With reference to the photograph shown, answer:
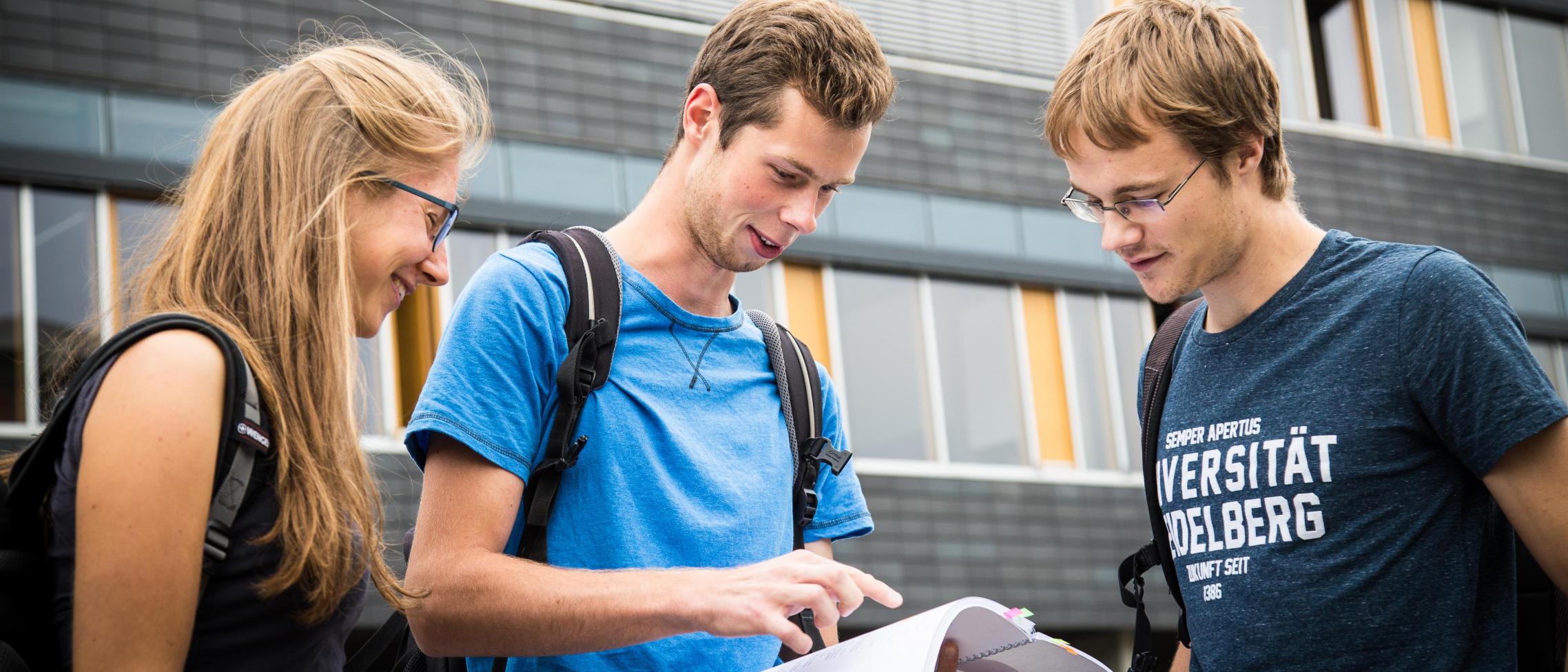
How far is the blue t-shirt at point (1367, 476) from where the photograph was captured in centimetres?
259

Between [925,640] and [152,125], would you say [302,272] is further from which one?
[152,125]

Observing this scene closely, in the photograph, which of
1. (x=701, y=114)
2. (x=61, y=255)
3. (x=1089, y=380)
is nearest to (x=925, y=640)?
(x=701, y=114)

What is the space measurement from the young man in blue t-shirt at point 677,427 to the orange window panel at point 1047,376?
1202 centimetres

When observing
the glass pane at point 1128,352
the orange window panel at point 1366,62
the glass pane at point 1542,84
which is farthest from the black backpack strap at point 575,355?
the glass pane at point 1542,84

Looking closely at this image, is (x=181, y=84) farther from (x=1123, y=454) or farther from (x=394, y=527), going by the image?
(x=1123, y=454)

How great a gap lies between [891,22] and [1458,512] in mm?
12966

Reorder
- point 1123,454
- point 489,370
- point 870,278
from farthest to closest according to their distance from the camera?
point 1123,454 → point 870,278 → point 489,370

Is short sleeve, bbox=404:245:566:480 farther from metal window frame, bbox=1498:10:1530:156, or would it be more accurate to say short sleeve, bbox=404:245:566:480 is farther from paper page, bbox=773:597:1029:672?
metal window frame, bbox=1498:10:1530:156

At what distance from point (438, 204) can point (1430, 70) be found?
674 inches

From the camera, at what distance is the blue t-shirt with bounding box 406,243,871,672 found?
2.64m

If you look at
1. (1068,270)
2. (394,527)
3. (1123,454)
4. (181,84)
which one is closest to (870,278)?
(1068,270)

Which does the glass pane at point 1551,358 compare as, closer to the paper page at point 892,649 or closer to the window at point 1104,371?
the window at point 1104,371

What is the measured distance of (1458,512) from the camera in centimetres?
265

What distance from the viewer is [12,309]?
1089 cm
